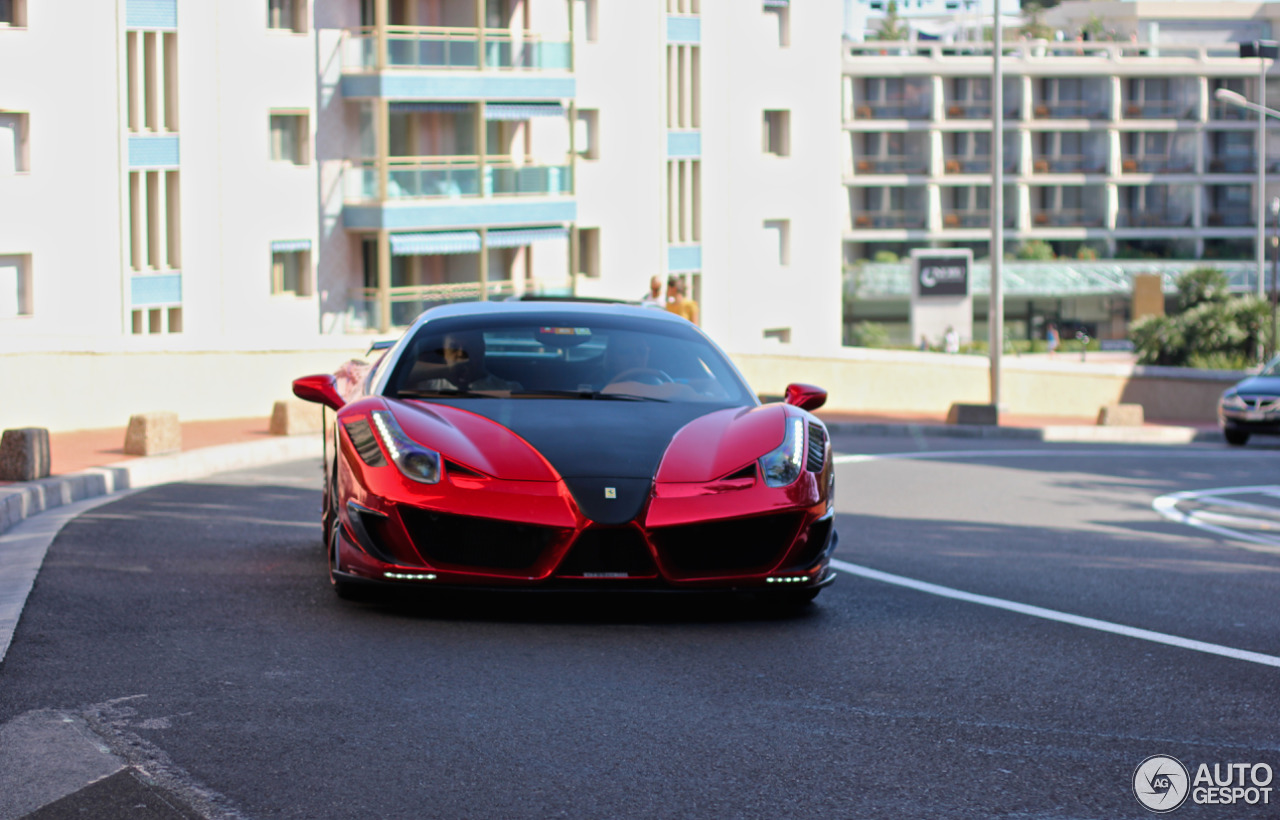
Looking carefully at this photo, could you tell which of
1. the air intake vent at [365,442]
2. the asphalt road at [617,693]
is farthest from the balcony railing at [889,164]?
the air intake vent at [365,442]

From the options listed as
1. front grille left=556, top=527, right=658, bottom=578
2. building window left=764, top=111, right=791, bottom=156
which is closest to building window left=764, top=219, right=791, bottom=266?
building window left=764, top=111, right=791, bottom=156

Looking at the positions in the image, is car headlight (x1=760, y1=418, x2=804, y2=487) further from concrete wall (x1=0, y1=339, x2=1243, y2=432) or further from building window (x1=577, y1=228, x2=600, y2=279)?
building window (x1=577, y1=228, x2=600, y2=279)

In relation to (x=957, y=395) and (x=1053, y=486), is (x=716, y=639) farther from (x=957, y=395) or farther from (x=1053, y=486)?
(x=957, y=395)

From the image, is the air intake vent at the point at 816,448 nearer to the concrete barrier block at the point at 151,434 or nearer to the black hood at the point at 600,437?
the black hood at the point at 600,437

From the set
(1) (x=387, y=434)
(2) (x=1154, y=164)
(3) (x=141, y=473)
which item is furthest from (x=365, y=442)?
(2) (x=1154, y=164)

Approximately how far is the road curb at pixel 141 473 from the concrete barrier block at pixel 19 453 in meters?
0.18

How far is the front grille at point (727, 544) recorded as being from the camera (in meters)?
6.31

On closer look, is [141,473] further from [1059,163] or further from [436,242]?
[1059,163]

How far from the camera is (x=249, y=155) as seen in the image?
1752 inches

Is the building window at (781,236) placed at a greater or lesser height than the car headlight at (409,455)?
greater

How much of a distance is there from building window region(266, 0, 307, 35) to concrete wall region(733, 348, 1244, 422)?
21.2 m

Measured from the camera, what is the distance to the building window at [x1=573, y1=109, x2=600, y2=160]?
52.8 m

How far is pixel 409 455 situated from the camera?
6.46 meters

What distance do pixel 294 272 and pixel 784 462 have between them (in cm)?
4115
